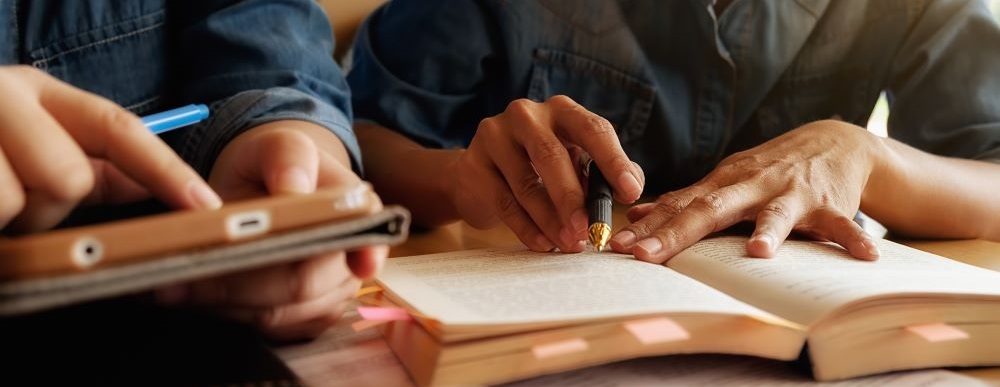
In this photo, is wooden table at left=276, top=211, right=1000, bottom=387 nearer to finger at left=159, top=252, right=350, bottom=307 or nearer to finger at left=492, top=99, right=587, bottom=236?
finger at left=159, top=252, right=350, bottom=307

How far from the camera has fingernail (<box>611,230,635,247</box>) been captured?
629 mm

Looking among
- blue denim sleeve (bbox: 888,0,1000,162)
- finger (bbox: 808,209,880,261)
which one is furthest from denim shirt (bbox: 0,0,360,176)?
blue denim sleeve (bbox: 888,0,1000,162)

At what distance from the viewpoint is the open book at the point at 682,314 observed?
0.41m

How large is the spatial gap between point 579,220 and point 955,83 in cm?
66

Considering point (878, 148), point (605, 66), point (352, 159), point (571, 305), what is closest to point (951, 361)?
point (571, 305)

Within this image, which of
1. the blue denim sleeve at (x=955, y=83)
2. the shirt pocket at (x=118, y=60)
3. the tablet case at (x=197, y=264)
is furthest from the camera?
the blue denim sleeve at (x=955, y=83)

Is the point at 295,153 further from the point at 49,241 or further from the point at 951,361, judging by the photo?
the point at 951,361

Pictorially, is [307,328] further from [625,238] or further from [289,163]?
[625,238]

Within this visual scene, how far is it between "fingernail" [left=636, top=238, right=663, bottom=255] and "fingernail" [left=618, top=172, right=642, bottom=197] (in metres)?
0.04

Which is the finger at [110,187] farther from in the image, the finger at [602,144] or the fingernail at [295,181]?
the finger at [602,144]

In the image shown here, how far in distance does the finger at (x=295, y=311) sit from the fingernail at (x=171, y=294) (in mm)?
22

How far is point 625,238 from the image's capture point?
63 centimetres

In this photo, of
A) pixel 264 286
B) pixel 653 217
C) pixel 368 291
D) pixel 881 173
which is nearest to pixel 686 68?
pixel 881 173

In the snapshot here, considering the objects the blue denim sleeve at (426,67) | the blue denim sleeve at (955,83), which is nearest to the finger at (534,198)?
→ the blue denim sleeve at (426,67)
